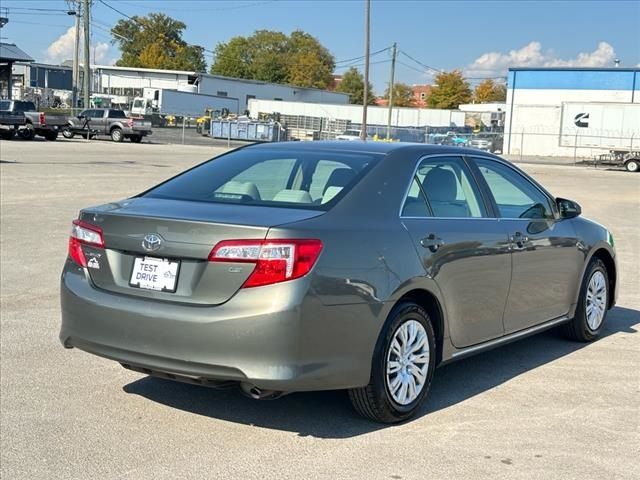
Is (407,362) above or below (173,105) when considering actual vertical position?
below

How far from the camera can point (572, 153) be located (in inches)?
2215

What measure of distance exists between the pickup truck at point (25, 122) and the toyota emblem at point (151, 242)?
3797 centimetres

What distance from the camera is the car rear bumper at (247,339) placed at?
4004mm

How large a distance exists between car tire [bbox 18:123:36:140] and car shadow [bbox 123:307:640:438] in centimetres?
3789

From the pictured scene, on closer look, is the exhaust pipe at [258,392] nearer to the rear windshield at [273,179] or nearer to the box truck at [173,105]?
the rear windshield at [273,179]

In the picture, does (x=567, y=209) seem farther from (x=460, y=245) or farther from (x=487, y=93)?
(x=487, y=93)

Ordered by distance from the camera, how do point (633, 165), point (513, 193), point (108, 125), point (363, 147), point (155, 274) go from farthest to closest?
point (108, 125) < point (633, 165) < point (513, 193) < point (363, 147) < point (155, 274)

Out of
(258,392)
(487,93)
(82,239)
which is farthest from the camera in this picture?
(487,93)

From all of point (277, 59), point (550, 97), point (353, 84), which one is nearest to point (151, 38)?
point (277, 59)

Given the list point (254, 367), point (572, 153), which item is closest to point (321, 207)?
point (254, 367)

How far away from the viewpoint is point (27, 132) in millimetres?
40562

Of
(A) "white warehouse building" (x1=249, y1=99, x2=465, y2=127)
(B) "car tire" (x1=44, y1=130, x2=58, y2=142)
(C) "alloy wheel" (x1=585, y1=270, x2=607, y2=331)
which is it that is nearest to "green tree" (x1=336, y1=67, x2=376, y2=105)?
(A) "white warehouse building" (x1=249, y1=99, x2=465, y2=127)

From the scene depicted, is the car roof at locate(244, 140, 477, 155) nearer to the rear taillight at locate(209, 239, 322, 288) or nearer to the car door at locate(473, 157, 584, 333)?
the car door at locate(473, 157, 584, 333)

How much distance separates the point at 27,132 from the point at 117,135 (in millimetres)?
6361
